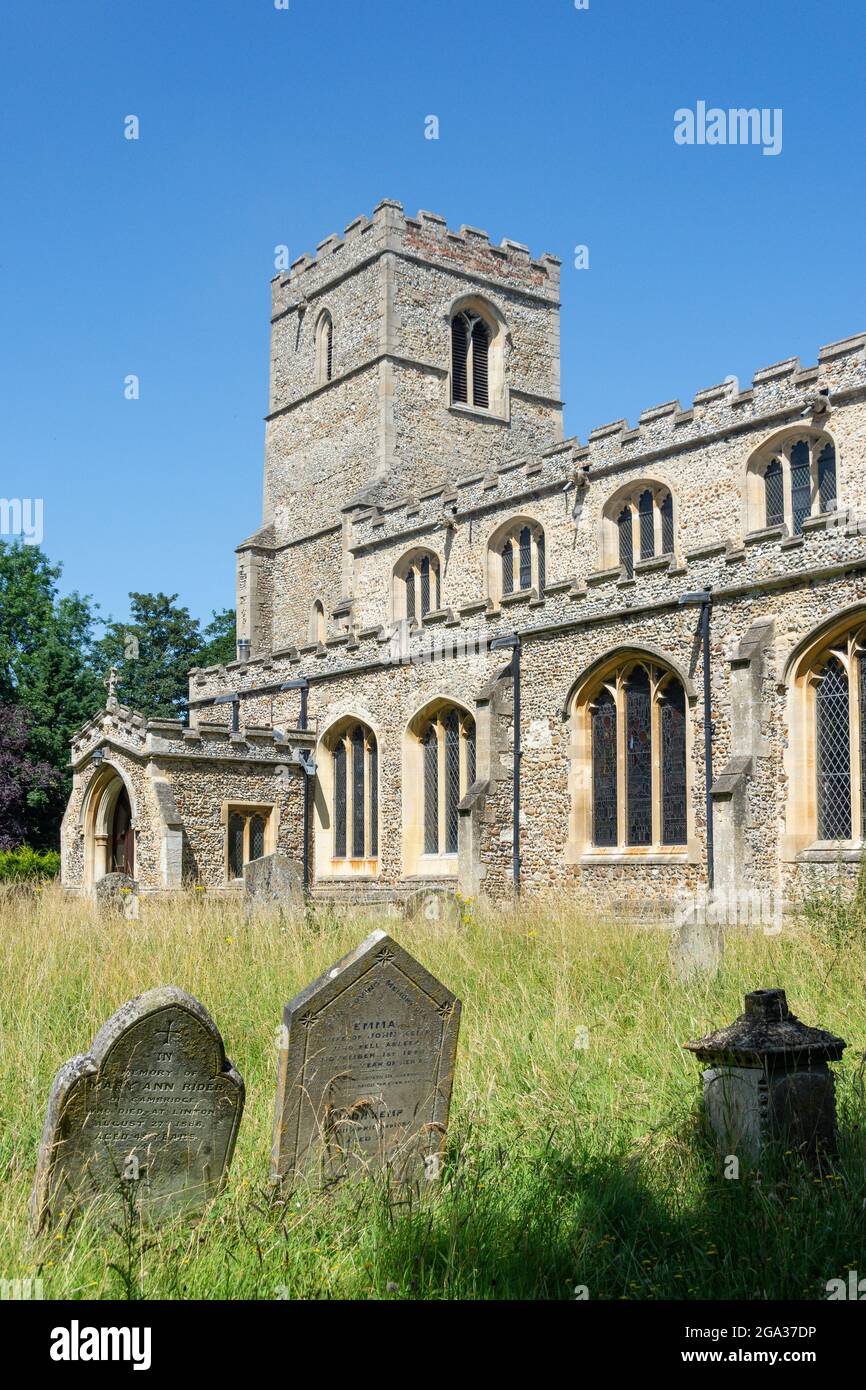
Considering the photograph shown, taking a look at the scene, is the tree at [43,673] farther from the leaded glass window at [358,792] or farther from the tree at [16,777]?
the leaded glass window at [358,792]

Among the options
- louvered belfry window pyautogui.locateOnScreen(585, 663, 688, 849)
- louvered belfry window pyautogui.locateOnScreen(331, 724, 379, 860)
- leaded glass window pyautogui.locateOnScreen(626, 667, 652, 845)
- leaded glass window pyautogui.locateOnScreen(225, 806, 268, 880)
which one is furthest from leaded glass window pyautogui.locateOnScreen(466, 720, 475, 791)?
leaded glass window pyautogui.locateOnScreen(225, 806, 268, 880)

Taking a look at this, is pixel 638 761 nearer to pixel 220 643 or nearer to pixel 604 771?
pixel 604 771

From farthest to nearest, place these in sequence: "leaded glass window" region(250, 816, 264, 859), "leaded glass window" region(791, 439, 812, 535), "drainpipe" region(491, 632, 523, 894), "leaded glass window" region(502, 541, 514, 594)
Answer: "leaded glass window" region(502, 541, 514, 594), "leaded glass window" region(250, 816, 264, 859), "leaded glass window" region(791, 439, 812, 535), "drainpipe" region(491, 632, 523, 894)

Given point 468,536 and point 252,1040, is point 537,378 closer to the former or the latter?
point 468,536

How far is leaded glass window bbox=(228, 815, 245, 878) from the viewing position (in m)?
22.8

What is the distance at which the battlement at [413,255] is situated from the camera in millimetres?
32750

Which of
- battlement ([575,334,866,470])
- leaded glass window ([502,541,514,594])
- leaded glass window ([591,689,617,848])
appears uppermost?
battlement ([575,334,866,470])

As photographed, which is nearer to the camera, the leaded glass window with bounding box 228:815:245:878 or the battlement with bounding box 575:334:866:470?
the battlement with bounding box 575:334:866:470

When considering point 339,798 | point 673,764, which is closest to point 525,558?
point 339,798

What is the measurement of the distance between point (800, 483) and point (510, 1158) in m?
16.8

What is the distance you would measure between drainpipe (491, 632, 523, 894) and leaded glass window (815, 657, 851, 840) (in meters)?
5.28

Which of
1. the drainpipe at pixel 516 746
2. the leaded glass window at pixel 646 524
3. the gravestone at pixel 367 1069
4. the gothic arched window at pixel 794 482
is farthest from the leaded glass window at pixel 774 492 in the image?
the gravestone at pixel 367 1069

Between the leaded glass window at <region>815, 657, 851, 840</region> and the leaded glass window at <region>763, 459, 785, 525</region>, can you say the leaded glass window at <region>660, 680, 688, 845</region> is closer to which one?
the leaded glass window at <region>815, 657, 851, 840</region>

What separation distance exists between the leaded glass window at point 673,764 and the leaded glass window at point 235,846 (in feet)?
28.5
